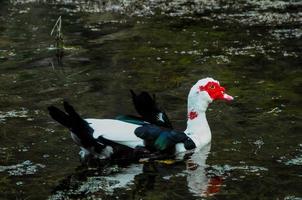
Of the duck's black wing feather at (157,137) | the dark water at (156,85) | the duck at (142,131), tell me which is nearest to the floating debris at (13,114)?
the dark water at (156,85)

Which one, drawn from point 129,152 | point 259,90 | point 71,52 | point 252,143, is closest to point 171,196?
point 129,152

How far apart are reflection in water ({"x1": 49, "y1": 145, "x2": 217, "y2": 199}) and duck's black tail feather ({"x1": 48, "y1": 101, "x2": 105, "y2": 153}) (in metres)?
0.32

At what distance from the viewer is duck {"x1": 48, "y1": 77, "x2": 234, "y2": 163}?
29.5 feet

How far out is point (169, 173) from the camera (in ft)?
29.2

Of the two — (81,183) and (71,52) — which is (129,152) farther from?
(71,52)

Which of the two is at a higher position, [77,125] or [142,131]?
[77,125]

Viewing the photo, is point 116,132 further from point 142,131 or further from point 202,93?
point 202,93

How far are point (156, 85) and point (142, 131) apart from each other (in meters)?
4.01

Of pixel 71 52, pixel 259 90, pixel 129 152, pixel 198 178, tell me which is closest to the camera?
pixel 198 178

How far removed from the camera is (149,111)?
9.88 meters

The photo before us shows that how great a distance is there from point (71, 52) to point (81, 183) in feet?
26.5

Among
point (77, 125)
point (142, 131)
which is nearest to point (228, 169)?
point (142, 131)

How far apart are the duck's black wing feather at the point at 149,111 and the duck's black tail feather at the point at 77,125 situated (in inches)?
38.0

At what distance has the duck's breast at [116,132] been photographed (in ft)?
29.9
